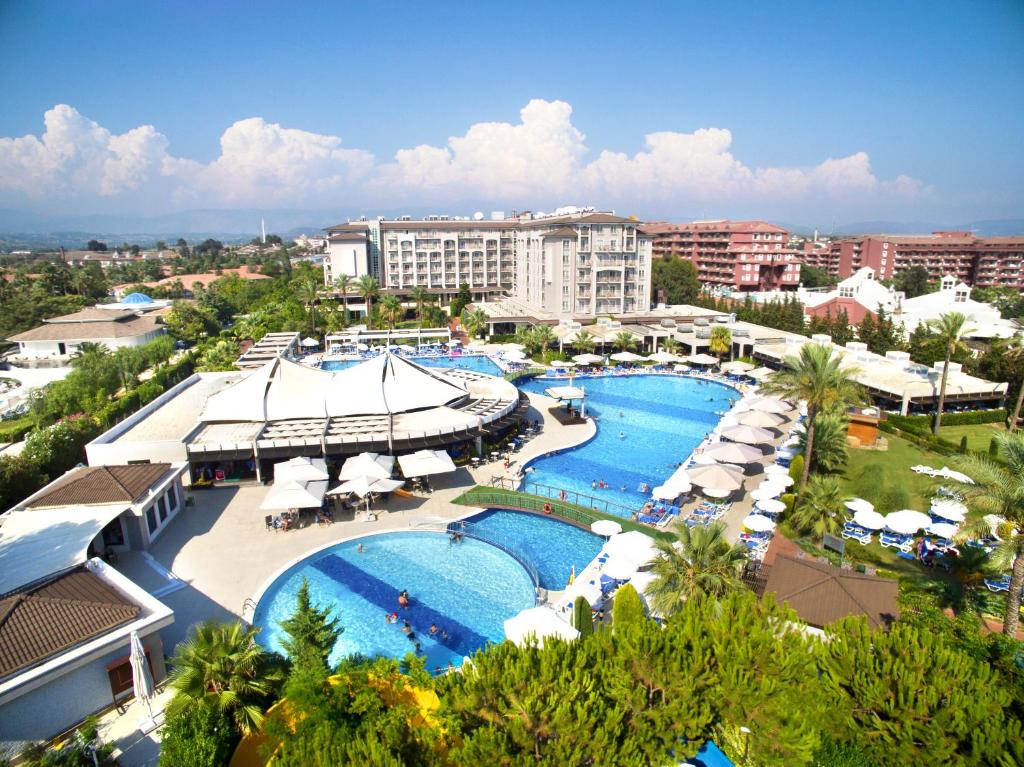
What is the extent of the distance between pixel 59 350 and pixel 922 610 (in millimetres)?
67333

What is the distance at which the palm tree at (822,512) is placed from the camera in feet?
72.5

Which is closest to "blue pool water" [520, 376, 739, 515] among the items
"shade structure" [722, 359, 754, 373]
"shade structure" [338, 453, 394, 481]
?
"shade structure" [722, 359, 754, 373]

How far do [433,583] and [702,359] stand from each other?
36.3 meters

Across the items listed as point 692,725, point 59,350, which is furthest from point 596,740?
point 59,350

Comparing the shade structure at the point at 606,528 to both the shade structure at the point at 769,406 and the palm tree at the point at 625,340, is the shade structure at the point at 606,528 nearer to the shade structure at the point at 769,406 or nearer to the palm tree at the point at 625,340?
the shade structure at the point at 769,406

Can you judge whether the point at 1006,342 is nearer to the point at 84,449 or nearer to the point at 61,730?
the point at 61,730

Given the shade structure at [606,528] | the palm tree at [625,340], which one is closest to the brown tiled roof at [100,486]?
the shade structure at [606,528]

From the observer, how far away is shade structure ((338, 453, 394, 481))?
25469mm

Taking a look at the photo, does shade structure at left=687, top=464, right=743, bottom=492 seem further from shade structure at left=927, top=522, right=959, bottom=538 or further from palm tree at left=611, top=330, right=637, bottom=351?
palm tree at left=611, top=330, right=637, bottom=351

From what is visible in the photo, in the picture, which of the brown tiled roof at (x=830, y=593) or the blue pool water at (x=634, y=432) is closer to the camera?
the brown tiled roof at (x=830, y=593)

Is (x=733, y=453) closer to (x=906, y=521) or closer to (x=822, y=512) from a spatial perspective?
(x=822, y=512)

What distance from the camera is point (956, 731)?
407 inches

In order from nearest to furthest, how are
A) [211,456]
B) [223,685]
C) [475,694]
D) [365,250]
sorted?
1. [475,694]
2. [223,685]
3. [211,456]
4. [365,250]

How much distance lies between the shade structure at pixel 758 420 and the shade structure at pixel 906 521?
10.3 meters
